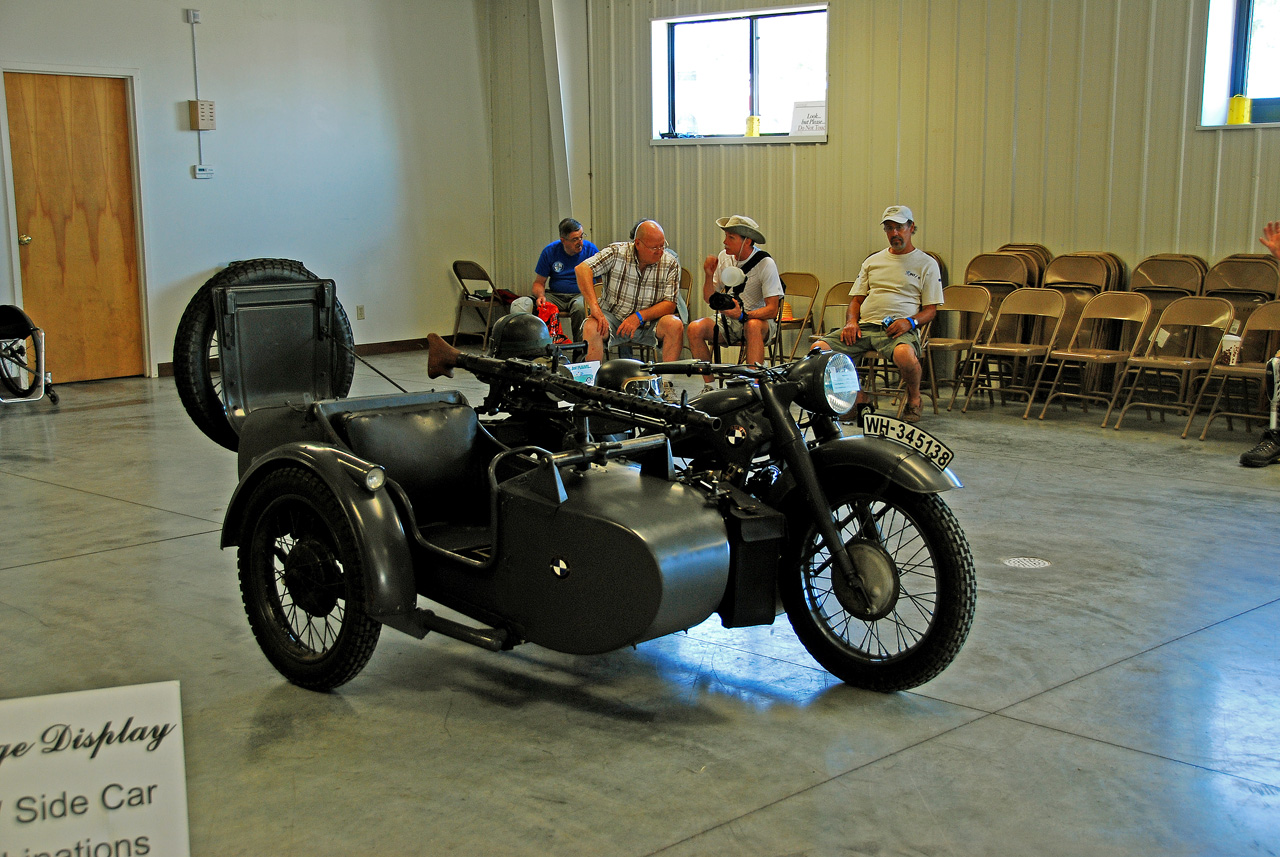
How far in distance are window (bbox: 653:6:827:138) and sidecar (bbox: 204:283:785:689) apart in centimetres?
766

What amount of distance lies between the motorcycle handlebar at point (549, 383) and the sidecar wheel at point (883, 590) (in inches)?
17.1

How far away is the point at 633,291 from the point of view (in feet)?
25.5

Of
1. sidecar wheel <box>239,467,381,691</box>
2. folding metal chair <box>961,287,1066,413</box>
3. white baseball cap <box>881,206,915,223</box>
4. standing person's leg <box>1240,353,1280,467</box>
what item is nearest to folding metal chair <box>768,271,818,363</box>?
folding metal chair <box>961,287,1066,413</box>

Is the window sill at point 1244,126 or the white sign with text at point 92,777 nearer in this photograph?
the white sign with text at point 92,777

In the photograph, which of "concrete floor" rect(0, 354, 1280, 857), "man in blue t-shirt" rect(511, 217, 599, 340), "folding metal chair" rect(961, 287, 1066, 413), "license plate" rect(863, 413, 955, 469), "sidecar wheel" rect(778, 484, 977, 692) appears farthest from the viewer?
"man in blue t-shirt" rect(511, 217, 599, 340)

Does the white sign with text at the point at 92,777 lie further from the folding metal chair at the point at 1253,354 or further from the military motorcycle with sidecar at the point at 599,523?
the folding metal chair at the point at 1253,354

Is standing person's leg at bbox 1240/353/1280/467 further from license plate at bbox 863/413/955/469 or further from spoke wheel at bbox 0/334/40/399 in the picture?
spoke wheel at bbox 0/334/40/399

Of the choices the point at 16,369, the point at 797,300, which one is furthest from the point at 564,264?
the point at 16,369

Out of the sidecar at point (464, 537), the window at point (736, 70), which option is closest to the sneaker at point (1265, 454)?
the sidecar at point (464, 537)

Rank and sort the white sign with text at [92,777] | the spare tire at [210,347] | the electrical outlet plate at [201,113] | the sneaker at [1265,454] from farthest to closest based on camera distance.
→ the electrical outlet plate at [201,113] → the sneaker at [1265,454] → the spare tire at [210,347] → the white sign with text at [92,777]

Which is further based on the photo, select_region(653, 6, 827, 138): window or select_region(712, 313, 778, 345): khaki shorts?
select_region(653, 6, 827, 138): window

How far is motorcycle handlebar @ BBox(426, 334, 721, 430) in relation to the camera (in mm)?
3281

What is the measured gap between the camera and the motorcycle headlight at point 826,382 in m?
3.25

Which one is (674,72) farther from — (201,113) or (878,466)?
(878,466)
